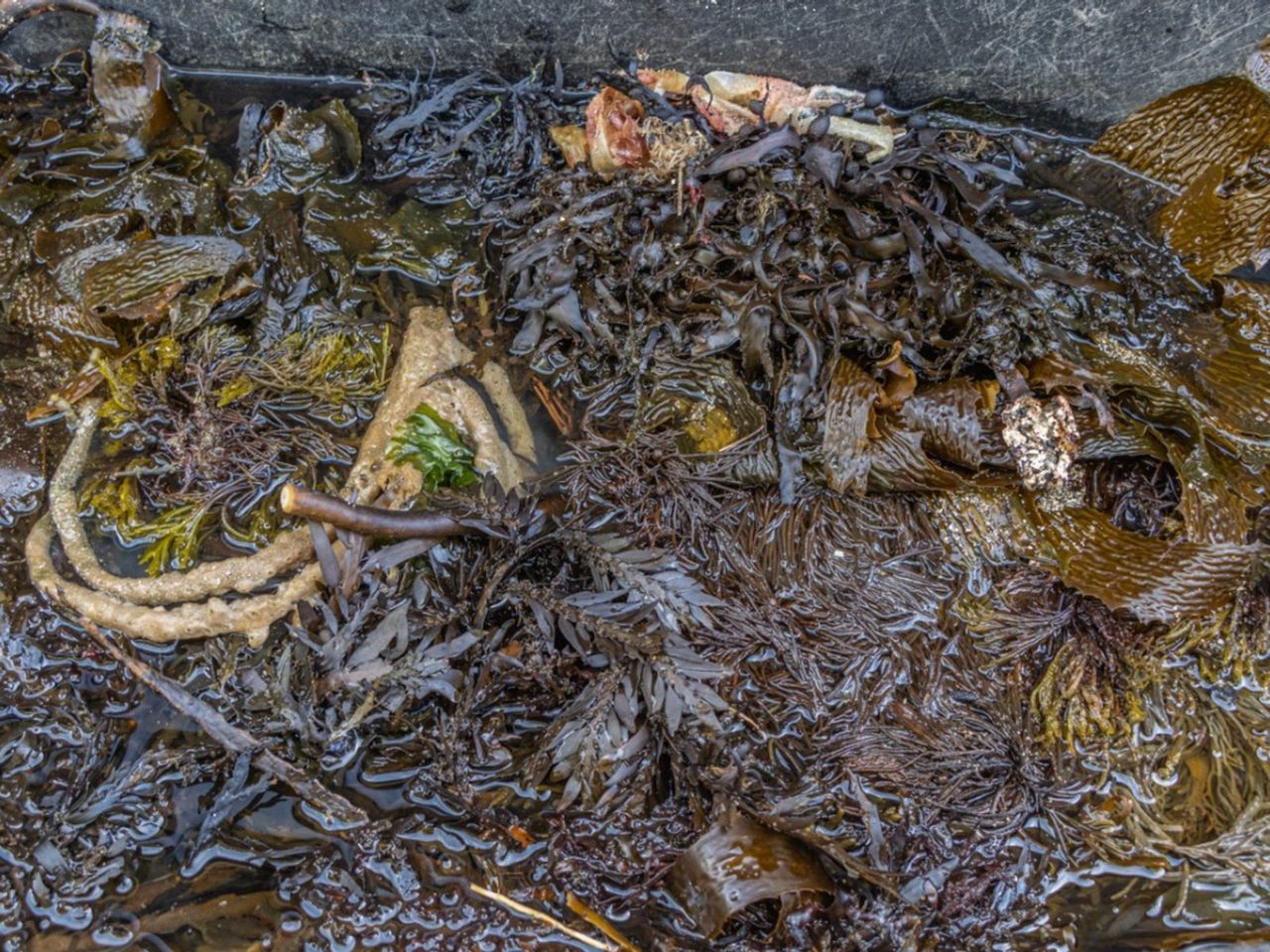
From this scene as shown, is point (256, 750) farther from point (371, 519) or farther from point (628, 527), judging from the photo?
point (628, 527)

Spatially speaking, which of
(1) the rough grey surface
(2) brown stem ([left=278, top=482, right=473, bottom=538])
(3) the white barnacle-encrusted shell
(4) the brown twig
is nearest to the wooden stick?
(4) the brown twig

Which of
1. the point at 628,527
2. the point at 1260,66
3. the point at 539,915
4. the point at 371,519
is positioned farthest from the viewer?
the point at 1260,66

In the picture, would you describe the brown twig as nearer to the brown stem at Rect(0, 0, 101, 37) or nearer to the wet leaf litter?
the wet leaf litter

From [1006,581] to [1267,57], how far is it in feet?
6.17

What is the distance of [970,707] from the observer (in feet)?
7.55

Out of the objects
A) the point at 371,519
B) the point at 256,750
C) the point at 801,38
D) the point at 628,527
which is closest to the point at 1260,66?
the point at 801,38

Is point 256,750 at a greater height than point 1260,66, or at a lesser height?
lesser

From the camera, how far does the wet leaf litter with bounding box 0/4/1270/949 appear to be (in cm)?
205

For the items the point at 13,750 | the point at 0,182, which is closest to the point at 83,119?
the point at 0,182

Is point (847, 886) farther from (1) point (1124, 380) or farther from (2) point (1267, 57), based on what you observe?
(2) point (1267, 57)

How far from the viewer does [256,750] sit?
204 centimetres

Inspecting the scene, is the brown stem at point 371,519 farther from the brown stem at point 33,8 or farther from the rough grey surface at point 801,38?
the brown stem at point 33,8

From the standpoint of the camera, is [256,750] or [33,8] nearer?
[256,750]

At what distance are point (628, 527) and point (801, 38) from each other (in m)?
1.69
